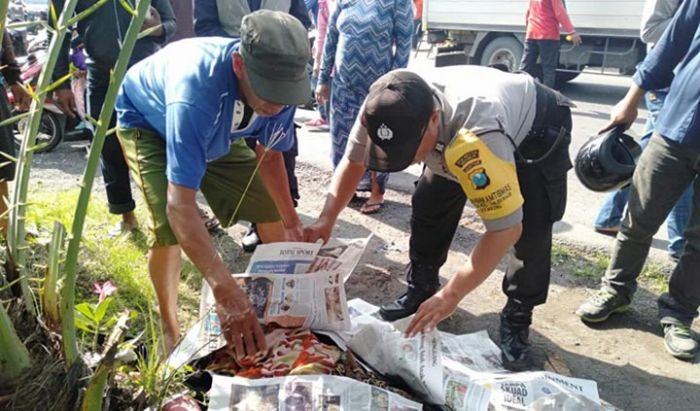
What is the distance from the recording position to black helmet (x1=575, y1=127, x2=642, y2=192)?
2395 millimetres

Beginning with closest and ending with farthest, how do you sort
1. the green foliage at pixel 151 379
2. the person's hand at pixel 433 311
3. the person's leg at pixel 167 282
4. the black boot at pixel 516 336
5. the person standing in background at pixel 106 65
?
the green foliage at pixel 151 379, the person's hand at pixel 433 311, the person's leg at pixel 167 282, the black boot at pixel 516 336, the person standing in background at pixel 106 65

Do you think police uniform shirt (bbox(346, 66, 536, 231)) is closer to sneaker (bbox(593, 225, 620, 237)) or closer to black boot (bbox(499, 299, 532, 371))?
black boot (bbox(499, 299, 532, 371))

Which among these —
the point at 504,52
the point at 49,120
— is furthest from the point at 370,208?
the point at 504,52

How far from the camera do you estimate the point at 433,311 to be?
182 centimetres

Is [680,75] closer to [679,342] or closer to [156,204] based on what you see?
[679,342]

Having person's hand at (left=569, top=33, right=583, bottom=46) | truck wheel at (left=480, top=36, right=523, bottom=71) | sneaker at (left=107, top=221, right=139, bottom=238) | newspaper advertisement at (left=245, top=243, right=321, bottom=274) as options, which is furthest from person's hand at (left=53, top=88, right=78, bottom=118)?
truck wheel at (left=480, top=36, right=523, bottom=71)

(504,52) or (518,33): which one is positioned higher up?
(518,33)

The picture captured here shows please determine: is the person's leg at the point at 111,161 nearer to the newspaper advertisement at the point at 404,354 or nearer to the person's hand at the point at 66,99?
the person's hand at the point at 66,99

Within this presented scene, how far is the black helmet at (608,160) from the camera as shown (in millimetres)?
2395

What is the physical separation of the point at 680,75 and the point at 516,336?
1.23 meters

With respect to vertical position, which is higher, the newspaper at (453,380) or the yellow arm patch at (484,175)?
the yellow arm patch at (484,175)

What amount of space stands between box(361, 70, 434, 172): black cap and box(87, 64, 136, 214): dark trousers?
1.76 metres

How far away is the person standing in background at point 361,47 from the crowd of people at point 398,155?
1.23ft

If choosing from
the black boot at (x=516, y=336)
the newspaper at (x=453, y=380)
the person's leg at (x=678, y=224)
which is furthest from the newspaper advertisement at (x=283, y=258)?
the person's leg at (x=678, y=224)
